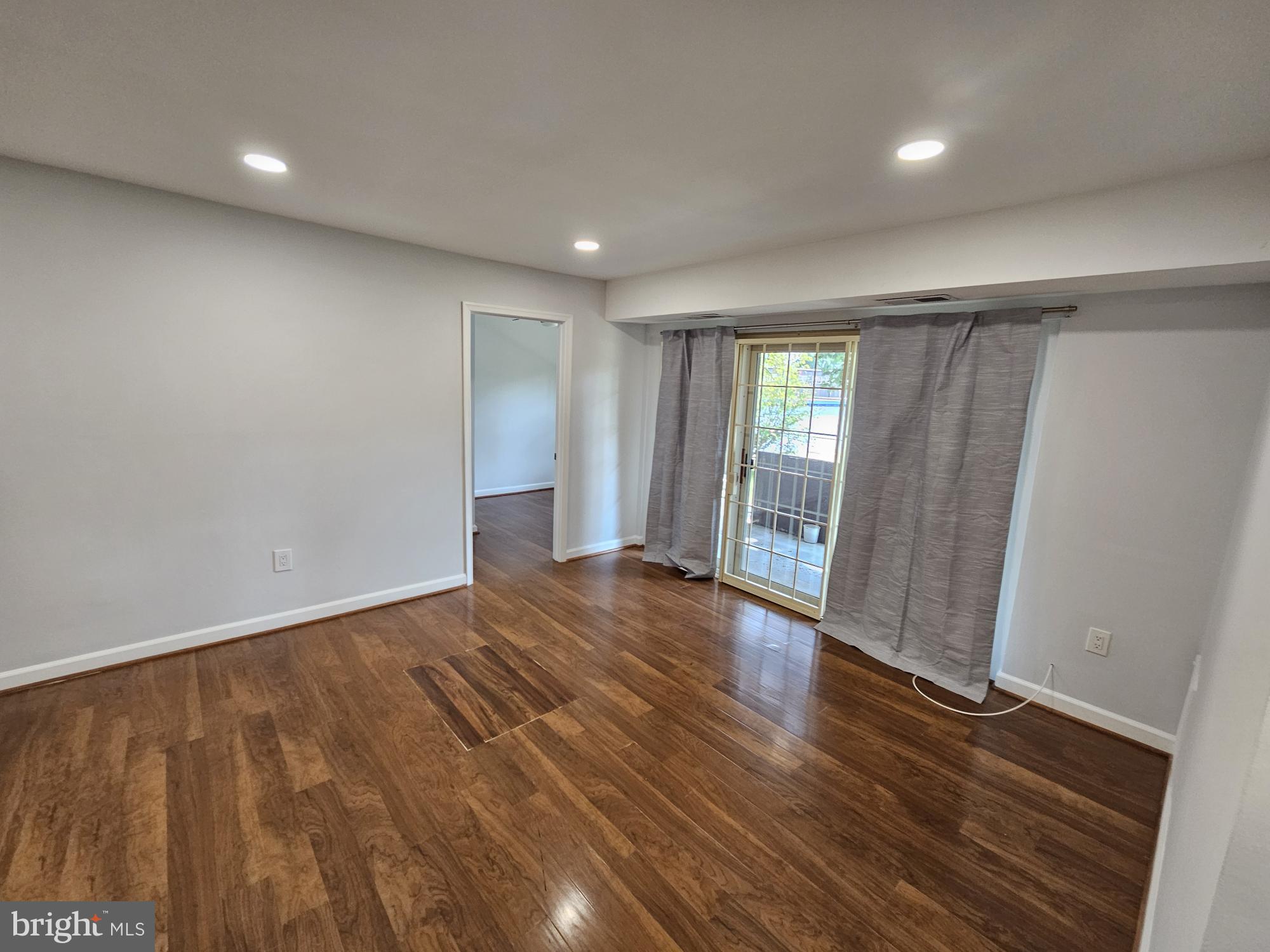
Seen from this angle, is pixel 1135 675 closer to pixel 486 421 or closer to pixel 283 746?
pixel 283 746

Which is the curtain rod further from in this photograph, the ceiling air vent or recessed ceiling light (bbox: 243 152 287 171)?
recessed ceiling light (bbox: 243 152 287 171)

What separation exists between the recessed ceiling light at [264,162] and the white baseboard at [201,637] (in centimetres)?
241

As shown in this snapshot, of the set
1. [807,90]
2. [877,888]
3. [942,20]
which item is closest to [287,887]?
[877,888]

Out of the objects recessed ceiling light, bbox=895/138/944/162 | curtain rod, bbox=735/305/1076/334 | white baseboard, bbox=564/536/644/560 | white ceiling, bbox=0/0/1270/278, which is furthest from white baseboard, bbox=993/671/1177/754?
white baseboard, bbox=564/536/644/560

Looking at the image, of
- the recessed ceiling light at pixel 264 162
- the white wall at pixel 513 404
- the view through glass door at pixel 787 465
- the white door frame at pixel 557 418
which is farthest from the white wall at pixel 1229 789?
the white wall at pixel 513 404

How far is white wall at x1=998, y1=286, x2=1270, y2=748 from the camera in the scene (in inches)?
83.8

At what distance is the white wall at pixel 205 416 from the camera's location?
7.67 feet

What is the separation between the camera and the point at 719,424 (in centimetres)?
403

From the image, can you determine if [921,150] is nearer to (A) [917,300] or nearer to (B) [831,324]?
(A) [917,300]

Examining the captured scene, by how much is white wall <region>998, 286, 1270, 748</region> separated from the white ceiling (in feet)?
2.68

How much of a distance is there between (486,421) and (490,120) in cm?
546

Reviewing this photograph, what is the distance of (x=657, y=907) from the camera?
1566 millimetres

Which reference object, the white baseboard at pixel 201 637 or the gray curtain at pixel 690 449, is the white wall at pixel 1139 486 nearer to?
the gray curtain at pixel 690 449

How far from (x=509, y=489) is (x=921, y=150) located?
6.32 m
